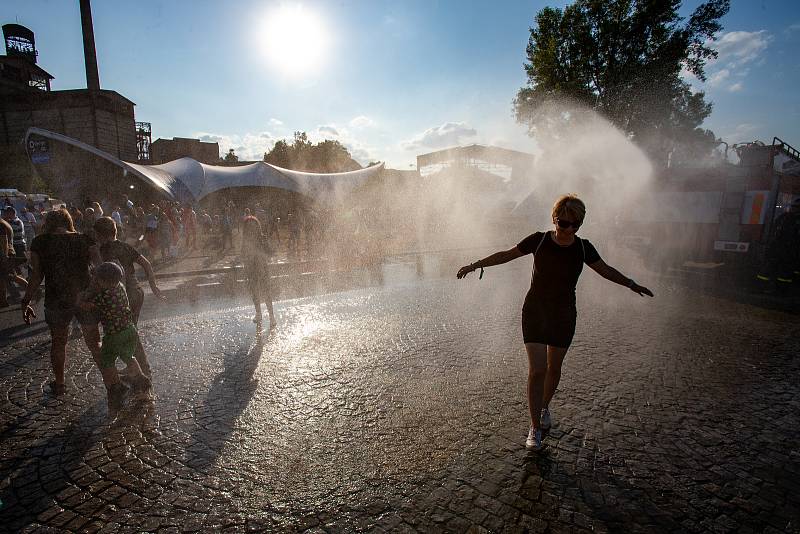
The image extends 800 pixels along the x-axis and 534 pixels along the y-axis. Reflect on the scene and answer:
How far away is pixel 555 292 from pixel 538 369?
61 centimetres

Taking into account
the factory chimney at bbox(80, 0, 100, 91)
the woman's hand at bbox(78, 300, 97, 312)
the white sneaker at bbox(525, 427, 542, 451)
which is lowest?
the white sneaker at bbox(525, 427, 542, 451)

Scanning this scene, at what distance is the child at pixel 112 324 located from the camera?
3.49m

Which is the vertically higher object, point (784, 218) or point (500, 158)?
point (500, 158)

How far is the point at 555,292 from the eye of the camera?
9.73 feet

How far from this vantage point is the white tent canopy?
66.5 ft

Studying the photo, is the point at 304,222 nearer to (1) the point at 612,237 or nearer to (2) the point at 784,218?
(1) the point at 612,237

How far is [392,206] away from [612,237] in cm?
1624

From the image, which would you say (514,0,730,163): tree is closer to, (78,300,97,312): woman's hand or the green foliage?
(78,300,97,312): woman's hand

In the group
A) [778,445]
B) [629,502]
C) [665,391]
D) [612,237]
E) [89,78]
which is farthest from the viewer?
[89,78]

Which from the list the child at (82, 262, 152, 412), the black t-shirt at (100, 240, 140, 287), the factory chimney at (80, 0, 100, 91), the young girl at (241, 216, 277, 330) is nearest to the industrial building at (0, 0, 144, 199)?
the factory chimney at (80, 0, 100, 91)

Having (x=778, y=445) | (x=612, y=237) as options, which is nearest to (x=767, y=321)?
(x=778, y=445)

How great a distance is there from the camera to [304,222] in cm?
1945

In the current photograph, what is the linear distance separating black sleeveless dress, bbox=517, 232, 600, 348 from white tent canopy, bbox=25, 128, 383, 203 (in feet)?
71.9

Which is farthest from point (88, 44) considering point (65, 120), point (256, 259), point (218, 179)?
point (256, 259)
